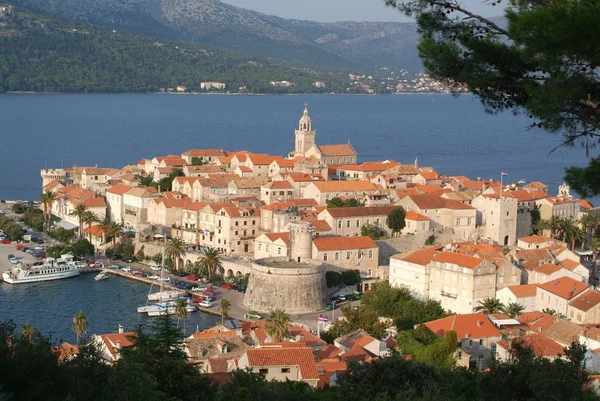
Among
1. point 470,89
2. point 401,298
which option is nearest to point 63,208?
point 401,298

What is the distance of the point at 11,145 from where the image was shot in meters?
120

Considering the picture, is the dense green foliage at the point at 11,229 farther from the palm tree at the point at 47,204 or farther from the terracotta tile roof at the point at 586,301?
the terracotta tile roof at the point at 586,301

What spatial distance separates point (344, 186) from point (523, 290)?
18.5 metres

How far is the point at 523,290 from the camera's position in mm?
37219

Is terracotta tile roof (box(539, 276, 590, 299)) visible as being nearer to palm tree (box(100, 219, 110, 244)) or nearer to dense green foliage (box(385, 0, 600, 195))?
dense green foliage (box(385, 0, 600, 195))

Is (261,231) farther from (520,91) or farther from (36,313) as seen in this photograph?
(520,91)

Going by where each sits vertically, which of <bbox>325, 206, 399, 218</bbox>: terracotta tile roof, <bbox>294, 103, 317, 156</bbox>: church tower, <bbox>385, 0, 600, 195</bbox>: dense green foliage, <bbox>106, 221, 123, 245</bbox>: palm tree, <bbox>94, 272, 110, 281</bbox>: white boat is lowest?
<bbox>94, 272, 110, 281</bbox>: white boat

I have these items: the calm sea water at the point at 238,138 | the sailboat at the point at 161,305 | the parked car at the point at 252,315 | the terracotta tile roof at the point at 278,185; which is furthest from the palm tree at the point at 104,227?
the calm sea water at the point at 238,138

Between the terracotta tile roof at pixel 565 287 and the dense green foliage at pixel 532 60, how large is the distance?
2198 centimetres

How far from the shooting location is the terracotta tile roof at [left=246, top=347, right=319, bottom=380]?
939 inches

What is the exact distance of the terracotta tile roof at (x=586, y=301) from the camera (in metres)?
34.3

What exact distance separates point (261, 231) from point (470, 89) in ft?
115

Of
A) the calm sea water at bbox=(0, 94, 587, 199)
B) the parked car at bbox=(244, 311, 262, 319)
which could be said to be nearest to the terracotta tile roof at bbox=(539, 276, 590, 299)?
the parked car at bbox=(244, 311, 262, 319)

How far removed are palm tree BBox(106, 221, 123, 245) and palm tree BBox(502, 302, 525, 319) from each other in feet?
79.2
